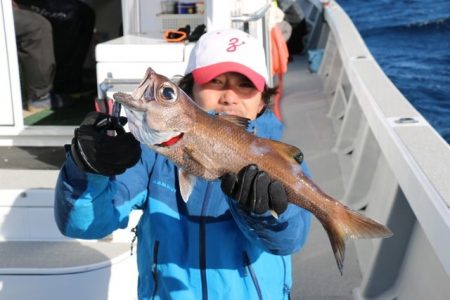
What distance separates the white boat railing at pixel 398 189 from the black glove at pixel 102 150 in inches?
49.7

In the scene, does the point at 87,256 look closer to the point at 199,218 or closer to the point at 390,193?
the point at 199,218

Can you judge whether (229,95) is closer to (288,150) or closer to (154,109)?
(288,150)

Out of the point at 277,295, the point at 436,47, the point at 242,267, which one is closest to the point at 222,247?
the point at 242,267

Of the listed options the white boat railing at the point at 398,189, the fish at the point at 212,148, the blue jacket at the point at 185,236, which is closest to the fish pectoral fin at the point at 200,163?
the fish at the point at 212,148

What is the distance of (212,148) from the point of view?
69.0 inches

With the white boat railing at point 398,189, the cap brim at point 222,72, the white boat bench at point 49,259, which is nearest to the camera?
the cap brim at point 222,72

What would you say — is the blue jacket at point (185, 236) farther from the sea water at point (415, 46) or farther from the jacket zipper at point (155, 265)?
the sea water at point (415, 46)

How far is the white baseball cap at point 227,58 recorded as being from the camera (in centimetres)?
222

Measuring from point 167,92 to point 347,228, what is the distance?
671 mm

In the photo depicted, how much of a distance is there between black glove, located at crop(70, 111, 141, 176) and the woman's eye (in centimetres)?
24

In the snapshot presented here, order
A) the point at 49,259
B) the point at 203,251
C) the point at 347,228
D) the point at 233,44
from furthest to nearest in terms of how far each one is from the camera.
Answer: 1. the point at 49,259
2. the point at 233,44
3. the point at 203,251
4. the point at 347,228

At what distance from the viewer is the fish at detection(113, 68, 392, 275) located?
1.65 m

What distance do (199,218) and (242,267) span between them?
0.22 m

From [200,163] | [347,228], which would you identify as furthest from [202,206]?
[347,228]
